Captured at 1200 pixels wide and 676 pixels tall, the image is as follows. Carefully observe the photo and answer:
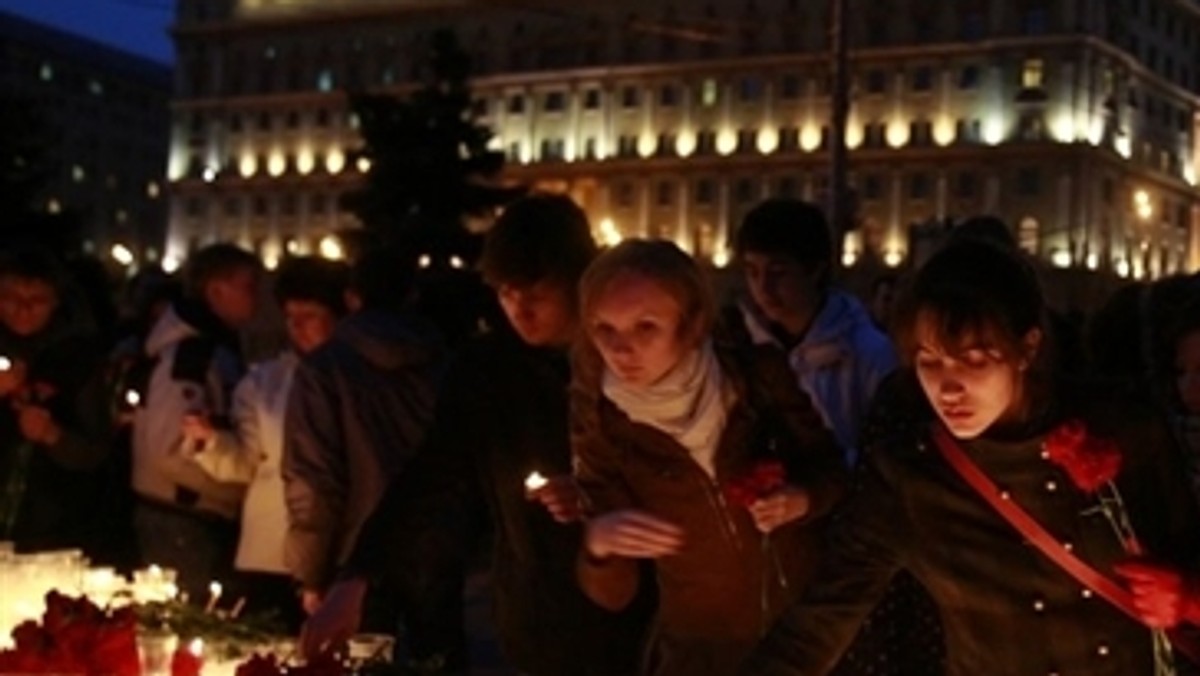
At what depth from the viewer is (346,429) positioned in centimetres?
670

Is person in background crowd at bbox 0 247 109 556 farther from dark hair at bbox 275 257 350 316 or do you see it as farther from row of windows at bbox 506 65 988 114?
row of windows at bbox 506 65 988 114

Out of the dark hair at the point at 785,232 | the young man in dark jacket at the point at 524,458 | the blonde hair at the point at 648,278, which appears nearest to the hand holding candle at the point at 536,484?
the blonde hair at the point at 648,278

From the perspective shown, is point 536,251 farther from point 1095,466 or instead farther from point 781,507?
point 1095,466

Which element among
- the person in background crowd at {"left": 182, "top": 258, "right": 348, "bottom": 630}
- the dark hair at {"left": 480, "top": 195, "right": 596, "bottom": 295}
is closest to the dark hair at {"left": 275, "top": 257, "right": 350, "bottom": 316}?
the person in background crowd at {"left": 182, "top": 258, "right": 348, "bottom": 630}

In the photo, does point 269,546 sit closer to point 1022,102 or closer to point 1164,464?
point 1164,464

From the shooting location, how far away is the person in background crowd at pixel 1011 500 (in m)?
3.25

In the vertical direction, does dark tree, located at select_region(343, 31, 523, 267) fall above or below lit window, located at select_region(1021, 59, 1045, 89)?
below

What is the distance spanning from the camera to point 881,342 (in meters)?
5.71

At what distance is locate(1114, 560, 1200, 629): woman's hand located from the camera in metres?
3.19

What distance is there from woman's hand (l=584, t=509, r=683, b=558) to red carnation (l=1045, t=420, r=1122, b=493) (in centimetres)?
88

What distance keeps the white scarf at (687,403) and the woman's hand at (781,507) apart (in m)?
0.15

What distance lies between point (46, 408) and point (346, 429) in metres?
1.26

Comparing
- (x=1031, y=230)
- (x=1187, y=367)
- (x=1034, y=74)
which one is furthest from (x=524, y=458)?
(x=1034, y=74)

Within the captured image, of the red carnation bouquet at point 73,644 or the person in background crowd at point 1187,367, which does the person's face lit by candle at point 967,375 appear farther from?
the red carnation bouquet at point 73,644
